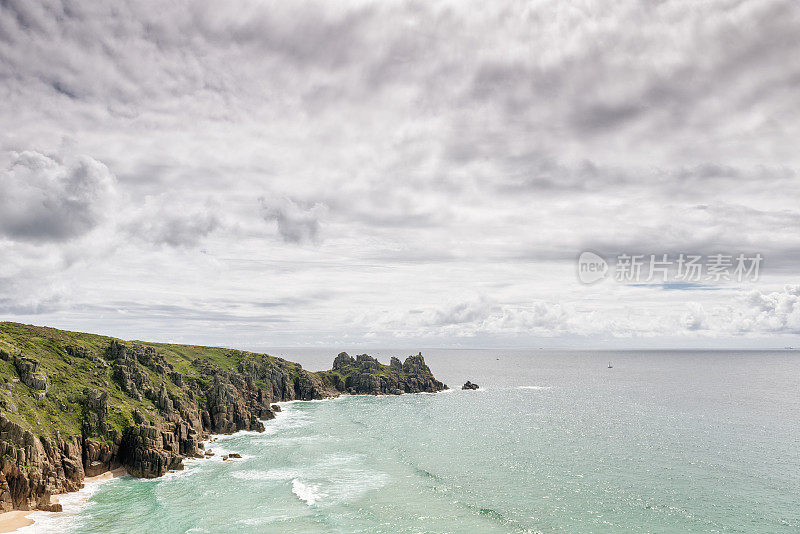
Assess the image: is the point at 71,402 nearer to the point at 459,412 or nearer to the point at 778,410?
the point at 459,412

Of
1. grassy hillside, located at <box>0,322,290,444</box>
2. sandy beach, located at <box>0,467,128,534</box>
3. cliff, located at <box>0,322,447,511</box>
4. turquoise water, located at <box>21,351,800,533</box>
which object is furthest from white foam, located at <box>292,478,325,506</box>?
grassy hillside, located at <box>0,322,290,444</box>

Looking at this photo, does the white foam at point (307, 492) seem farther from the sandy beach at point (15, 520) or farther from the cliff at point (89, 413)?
the sandy beach at point (15, 520)

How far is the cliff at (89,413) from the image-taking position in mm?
66438

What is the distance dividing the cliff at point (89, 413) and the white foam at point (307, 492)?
27203mm

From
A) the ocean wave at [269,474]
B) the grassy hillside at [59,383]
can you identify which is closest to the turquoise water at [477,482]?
the ocean wave at [269,474]

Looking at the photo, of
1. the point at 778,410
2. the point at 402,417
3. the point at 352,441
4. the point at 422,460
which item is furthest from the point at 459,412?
the point at 778,410

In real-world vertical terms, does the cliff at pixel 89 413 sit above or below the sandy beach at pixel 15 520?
above

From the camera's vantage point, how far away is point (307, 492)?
7625cm

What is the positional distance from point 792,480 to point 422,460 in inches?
2715

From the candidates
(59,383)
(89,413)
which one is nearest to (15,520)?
(89,413)

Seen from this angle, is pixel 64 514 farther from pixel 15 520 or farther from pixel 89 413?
pixel 89 413

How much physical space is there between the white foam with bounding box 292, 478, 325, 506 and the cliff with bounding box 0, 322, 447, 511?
89.2 ft

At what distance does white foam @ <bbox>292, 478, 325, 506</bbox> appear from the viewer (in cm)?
7288

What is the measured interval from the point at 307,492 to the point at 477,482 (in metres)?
30.6
